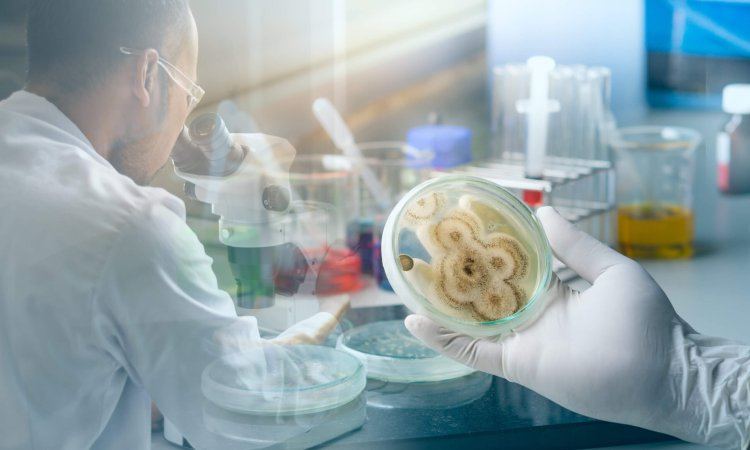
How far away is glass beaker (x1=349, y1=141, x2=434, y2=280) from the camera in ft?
6.05

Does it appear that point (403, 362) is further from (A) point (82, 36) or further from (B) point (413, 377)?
(A) point (82, 36)

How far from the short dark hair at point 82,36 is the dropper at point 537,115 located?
1041 millimetres

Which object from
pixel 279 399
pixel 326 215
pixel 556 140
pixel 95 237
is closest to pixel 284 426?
pixel 279 399

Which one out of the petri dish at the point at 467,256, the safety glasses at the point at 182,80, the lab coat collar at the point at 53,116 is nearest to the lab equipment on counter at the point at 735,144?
the petri dish at the point at 467,256

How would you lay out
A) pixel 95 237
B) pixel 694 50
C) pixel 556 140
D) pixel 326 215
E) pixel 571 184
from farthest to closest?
1. pixel 694 50
2. pixel 556 140
3. pixel 571 184
4. pixel 326 215
5. pixel 95 237

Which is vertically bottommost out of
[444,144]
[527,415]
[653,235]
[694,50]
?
[527,415]

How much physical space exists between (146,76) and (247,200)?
0.73 ft

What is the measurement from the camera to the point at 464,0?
7.06 ft

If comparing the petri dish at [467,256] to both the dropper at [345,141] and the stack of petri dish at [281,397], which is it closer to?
the stack of petri dish at [281,397]

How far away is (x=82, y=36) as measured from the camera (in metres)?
0.94

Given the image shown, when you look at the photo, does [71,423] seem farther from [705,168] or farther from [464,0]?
[705,168]

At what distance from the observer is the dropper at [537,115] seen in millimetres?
1821

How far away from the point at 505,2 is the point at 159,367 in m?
1.51

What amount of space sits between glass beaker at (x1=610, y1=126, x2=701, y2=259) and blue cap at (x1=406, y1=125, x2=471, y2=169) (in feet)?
1.44
